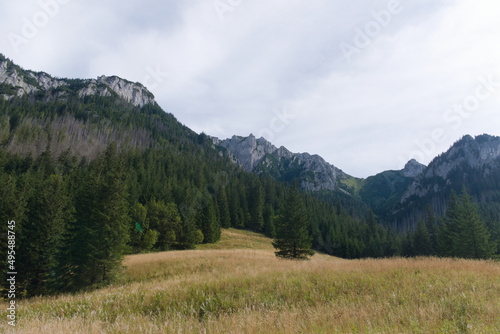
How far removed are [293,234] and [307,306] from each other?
2450cm

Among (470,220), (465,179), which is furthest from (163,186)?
(465,179)

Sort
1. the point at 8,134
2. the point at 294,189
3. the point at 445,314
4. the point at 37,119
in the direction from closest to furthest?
the point at 445,314
the point at 294,189
the point at 8,134
the point at 37,119

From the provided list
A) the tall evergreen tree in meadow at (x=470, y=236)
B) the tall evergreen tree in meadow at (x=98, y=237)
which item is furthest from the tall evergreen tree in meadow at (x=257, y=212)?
the tall evergreen tree in meadow at (x=98, y=237)

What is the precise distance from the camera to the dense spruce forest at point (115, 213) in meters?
19.4

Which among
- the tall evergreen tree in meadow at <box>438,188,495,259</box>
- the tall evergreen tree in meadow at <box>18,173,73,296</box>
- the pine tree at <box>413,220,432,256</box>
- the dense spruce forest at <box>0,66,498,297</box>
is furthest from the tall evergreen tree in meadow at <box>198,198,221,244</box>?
the pine tree at <box>413,220,432,256</box>

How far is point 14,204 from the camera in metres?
24.5

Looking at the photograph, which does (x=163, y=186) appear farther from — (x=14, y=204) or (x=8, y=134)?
(x=8, y=134)

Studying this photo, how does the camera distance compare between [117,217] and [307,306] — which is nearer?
[307,306]

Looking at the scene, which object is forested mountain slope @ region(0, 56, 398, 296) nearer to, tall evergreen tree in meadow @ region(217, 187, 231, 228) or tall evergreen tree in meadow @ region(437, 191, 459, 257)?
tall evergreen tree in meadow @ region(217, 187, 231, 228)

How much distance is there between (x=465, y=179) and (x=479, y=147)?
37.6 metres

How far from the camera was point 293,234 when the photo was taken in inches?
1187

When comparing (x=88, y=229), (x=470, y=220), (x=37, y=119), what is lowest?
(x=470, y=220)

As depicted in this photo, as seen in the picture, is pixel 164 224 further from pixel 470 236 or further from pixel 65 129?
pixel 65 129

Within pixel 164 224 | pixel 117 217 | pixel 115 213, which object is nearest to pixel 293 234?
pixel 117 217
